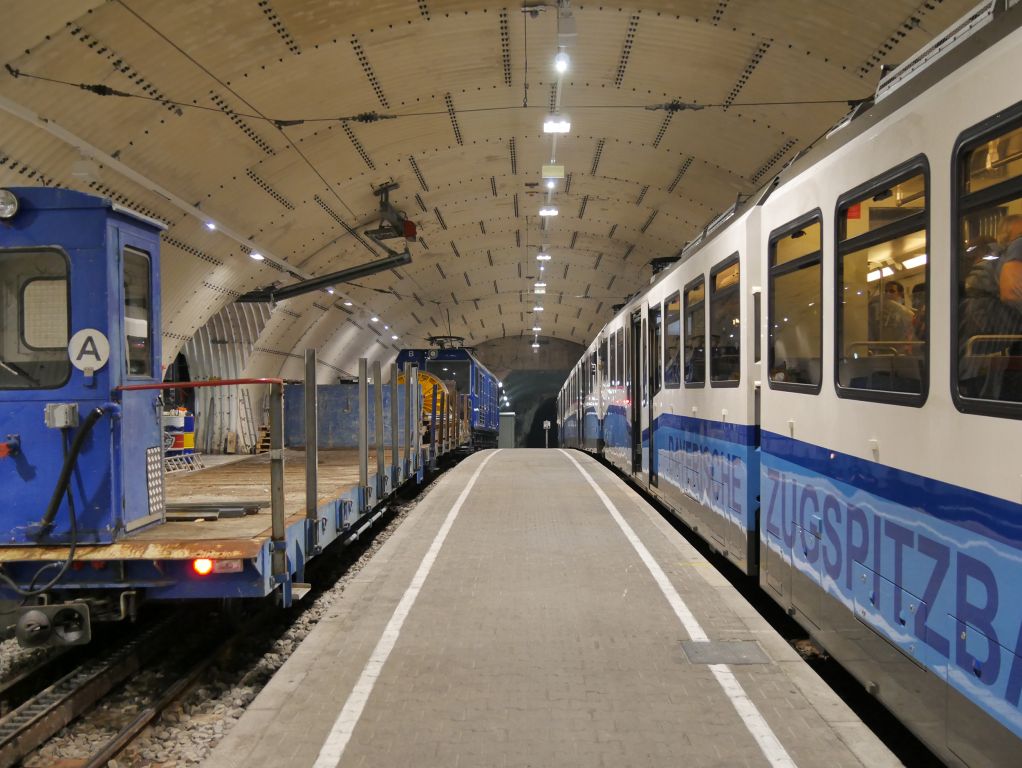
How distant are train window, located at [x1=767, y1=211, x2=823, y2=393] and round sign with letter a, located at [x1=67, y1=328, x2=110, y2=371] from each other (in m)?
4.55

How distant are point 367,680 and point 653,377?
7.18 metres

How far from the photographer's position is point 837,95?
473 inches

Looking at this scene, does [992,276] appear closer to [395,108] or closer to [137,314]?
[137,314]

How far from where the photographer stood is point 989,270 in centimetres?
309

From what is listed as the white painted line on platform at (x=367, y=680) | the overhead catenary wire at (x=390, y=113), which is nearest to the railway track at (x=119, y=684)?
the white painted line on platform at (x=367, y=680)

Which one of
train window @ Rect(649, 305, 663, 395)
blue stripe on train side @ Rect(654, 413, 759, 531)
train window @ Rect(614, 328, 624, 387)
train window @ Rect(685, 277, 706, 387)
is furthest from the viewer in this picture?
train window @ Rect(614, 328, 624, 387)

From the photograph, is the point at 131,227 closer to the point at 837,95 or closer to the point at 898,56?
the point at 898,56

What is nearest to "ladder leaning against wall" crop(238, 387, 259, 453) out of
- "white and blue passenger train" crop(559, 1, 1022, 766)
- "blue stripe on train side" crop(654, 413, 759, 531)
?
"blue stripe on train side" crop(654, 413, 759, 531)

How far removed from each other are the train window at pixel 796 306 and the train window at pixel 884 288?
352 mm

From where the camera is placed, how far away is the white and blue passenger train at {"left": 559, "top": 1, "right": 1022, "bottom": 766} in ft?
9.77

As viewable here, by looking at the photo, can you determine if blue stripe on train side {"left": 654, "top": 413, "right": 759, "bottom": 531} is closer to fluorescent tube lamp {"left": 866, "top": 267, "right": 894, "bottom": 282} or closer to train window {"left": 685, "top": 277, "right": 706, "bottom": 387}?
train window {"left": 685, "top": 277, "right": 706, "bottom": 387}

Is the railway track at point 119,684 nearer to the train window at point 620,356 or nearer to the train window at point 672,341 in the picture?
the train window at point 672,341

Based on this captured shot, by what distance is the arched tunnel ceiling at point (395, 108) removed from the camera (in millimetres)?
10070

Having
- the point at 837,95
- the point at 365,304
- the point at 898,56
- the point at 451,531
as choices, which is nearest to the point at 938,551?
the point at 451,531
